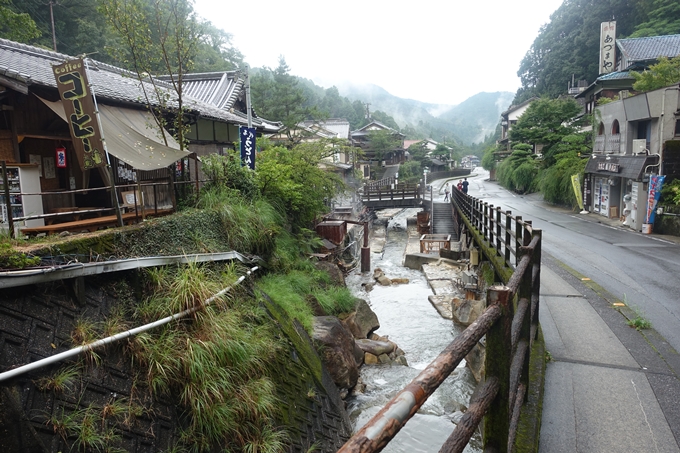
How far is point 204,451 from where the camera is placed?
532 centimetres

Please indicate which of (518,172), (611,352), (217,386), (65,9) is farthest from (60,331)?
(518,172)

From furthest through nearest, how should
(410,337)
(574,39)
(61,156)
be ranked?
(574,39) → (410,337) → (61,156)

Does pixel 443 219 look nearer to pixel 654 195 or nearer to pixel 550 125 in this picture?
pixel 550 125

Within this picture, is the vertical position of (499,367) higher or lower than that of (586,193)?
higher

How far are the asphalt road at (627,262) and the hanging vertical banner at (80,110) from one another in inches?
394

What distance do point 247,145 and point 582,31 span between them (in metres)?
56.4

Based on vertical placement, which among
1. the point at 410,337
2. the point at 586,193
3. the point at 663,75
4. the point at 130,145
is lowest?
the point at 410,337

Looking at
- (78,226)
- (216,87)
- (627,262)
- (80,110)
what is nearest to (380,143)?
(216,87)

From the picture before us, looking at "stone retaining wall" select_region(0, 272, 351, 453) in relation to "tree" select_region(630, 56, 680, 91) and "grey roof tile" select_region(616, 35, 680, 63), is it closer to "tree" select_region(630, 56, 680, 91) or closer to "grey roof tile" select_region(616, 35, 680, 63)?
"tree" select_region(630, 56, 680, 91)

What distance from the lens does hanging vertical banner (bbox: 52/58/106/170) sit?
7.91m

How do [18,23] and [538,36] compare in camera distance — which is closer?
[18,23]

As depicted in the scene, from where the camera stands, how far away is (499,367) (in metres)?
2.26

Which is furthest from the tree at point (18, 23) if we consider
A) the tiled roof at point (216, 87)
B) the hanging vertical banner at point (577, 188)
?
the hanging vertical banner at point (577, 188)

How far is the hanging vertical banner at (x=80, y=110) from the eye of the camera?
7.91 m
